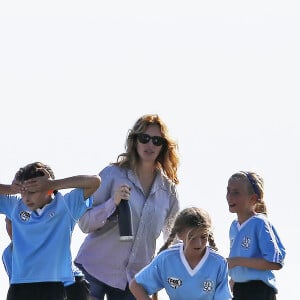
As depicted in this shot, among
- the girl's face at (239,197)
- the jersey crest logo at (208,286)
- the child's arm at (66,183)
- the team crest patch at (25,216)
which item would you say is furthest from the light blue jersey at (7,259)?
the girl's face at (239,197)

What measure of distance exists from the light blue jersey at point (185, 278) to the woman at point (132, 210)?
0.96m

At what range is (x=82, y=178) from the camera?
29.7ft

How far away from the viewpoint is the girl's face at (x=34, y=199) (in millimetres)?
8906

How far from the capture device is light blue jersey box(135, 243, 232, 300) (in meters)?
8.55

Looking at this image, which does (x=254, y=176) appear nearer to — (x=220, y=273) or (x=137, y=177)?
(x=137, y=177)

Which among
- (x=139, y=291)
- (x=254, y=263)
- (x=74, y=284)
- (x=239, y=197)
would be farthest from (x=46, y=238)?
(x=239, y=197)

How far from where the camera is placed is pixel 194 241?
8.52 metres

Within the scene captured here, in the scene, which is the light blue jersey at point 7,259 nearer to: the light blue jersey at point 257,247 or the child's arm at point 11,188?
the child's arm at point 11,188

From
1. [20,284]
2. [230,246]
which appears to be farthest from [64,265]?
[230,246]

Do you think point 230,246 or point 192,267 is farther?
point 230,246

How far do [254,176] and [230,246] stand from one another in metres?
0.64

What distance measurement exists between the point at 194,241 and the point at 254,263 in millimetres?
1529

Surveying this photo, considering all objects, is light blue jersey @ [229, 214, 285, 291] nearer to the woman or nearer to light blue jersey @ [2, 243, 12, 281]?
the woman

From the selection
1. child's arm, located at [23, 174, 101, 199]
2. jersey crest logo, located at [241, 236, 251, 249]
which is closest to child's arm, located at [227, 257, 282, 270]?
jersey crest logo, located at [241, 236, 251, 249]
